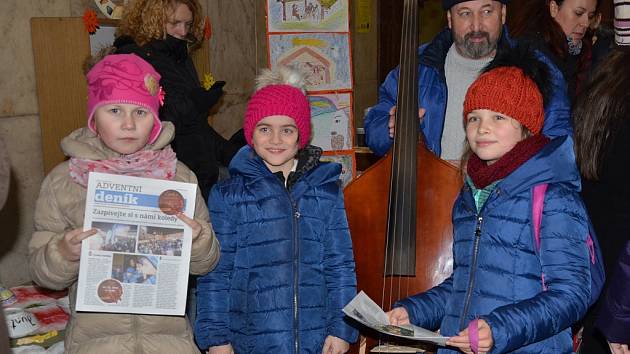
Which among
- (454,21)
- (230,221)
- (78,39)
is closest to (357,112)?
(78,39)

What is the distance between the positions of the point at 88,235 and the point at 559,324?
1356mm

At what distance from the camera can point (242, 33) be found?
247 inches

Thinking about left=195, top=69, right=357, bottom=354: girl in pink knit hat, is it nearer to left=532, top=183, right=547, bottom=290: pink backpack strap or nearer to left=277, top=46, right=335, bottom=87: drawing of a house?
left=532, top=183, right=547, bottom=290: pink backpack strap

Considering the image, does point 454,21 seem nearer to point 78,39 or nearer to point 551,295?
point 551,295

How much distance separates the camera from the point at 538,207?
2.13 m

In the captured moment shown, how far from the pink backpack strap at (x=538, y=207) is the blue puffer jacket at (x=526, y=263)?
0.04ft

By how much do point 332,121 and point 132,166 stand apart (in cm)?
289

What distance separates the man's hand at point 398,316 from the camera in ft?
7.44

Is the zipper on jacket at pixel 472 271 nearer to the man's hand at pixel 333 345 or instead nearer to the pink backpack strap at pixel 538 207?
the pink backpack strap at pixel 538 207

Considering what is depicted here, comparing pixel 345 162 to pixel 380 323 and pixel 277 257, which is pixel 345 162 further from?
pixel 380 323

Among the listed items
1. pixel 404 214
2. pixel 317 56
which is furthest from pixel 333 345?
pixel 317 56

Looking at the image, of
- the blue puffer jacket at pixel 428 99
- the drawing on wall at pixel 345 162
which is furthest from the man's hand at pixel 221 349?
the drawing on wall at pixel 345 162

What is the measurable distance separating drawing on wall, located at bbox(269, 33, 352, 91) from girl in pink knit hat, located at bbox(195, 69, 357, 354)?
7.47 ft

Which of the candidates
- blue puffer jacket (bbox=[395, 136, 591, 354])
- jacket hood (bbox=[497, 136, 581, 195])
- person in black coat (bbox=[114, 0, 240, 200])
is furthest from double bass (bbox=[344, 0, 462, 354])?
person in black coat (bbox=[114, 0, 240, 200])
